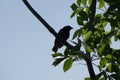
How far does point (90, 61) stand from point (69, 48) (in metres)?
0.27

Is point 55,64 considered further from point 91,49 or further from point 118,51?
point 118,51

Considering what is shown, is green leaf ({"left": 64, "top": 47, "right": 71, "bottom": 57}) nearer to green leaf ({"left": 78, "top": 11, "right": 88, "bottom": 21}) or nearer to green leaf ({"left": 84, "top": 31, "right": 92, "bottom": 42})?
green leaf ({"left": 84, "top": 31, "right": 92, "bottom": 42})

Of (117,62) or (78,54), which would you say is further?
(117,62)

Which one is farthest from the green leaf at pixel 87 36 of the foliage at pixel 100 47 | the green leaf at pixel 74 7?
the green leaf at pixel 74 7

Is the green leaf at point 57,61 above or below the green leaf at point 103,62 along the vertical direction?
above

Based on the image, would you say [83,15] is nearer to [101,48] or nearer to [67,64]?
[101,48]

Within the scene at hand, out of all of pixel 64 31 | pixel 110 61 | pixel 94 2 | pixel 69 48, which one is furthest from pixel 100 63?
pixel 64 31

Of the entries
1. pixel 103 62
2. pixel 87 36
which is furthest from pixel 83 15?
pixel 103 62

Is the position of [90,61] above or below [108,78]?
above

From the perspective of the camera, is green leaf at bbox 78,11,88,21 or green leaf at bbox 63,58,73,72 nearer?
green leaf at bbox 63,58,73,72

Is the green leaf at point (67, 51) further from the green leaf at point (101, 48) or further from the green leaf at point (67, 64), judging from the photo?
the green leaf at point (101, 48)

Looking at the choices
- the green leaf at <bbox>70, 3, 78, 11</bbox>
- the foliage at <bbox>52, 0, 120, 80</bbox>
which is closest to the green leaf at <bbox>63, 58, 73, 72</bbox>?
the foliage at <bbox>52, 0, 120, 80</bbox>

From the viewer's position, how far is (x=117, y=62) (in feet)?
9.16

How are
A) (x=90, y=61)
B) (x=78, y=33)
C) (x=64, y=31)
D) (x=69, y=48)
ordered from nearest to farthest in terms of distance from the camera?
(x=90, y=61) → (x=69, y=48) → (x=78, y=33) → (x=64, y=31)
